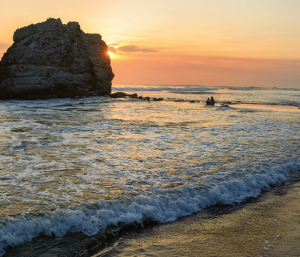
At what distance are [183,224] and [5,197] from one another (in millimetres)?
3833

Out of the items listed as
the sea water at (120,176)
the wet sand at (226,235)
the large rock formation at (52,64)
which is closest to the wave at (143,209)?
the sea water at (120,176)

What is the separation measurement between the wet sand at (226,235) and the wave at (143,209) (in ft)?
1.16

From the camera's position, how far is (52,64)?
43531mm

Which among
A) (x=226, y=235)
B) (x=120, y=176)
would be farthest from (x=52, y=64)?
(x=226, y=235)

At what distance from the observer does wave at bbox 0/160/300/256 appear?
5059 millimetres

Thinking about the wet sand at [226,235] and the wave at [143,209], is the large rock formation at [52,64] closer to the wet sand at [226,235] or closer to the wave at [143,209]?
the wave at [143,209]

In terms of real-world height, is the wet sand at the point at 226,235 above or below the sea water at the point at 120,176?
below

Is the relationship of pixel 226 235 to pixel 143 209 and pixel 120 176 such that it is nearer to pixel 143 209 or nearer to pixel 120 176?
pixel 143 209

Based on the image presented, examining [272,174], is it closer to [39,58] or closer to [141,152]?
[141,152]

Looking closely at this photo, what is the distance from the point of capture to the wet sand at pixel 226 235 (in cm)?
470

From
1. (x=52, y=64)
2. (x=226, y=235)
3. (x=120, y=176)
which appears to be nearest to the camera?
(x=226, y=235)

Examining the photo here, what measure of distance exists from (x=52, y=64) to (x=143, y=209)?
4180 centimetres

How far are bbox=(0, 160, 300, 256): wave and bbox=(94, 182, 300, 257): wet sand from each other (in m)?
0.35

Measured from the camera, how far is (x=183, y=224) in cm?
579
